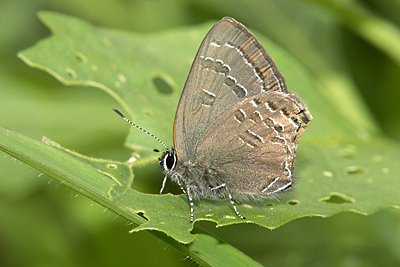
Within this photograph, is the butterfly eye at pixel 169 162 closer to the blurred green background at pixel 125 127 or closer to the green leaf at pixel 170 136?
the green leaf at pixel 170 136

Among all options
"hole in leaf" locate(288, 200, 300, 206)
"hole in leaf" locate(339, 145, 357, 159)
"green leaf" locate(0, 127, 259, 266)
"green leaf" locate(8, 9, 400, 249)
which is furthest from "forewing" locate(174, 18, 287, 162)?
"hole in leaf" locate(339, 145, 357, 159)

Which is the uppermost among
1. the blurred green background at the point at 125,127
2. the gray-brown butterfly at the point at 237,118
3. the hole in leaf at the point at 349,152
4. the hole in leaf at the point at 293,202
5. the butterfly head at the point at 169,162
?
the gray-brown butterfly at the point at 237,118

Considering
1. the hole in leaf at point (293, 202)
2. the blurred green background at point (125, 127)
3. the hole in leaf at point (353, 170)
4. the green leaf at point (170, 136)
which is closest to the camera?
the green leaf at point (170, 136)

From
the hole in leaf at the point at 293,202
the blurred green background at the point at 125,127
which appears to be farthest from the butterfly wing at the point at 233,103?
the blurred green background at the point at 125,127

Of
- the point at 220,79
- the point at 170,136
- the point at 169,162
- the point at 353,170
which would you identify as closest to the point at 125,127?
A: the point at 170,136

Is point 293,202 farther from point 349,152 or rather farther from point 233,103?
point 349,152

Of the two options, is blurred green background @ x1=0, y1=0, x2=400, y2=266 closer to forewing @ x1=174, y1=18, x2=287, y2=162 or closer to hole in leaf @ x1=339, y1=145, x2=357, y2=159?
hole in leaf @ x1=339, y1=145, x2=357, y2=159
